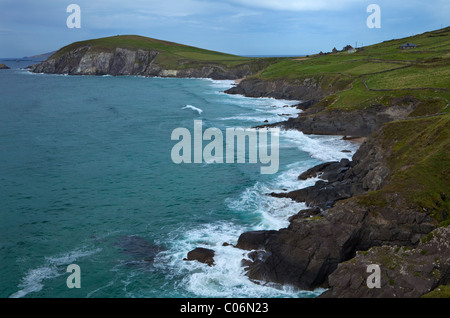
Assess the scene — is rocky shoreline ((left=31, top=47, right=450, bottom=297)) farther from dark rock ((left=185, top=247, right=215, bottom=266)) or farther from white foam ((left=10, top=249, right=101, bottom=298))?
white foam ((left=10, top=249, right=101, bottom=298))

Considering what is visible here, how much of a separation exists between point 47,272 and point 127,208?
12.4 metres

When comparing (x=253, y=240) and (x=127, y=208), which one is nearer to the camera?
(x=253, y=240)

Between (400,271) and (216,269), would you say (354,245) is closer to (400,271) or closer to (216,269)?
(400,271)

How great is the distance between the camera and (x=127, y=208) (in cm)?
4197

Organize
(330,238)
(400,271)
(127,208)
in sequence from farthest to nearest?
(127,208) < (330,238) < (400,271)

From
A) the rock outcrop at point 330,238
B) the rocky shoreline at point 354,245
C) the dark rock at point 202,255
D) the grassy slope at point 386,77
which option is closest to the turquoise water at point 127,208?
the dark rock at point 202,255

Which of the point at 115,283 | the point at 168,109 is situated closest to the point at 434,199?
the point at 115,283

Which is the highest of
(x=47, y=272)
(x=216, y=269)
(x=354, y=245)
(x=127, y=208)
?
(x=354, y=245)

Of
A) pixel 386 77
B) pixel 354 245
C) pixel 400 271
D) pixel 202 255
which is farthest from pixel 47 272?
pixel 386 77

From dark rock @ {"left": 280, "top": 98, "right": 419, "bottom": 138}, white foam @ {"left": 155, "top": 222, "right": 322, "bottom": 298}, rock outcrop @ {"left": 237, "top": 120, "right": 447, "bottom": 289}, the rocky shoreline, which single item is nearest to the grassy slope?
dark rock @ {"left": 280, "top": 98, "right": 419, "bottom": 138}

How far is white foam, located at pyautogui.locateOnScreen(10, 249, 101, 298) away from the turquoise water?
0.27 ft

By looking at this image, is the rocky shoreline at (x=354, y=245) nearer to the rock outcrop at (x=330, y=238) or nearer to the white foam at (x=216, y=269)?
the rock outcrop at (x=330, y=238)

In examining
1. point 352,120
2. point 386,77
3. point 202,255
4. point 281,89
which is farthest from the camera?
point 281,89
